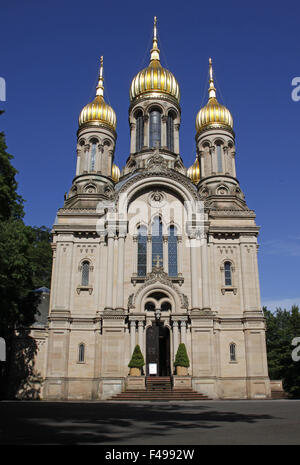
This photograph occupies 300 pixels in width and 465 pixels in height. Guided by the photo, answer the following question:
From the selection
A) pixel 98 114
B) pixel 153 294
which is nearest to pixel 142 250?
pixel 153 294

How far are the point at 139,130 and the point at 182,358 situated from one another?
22.0 m

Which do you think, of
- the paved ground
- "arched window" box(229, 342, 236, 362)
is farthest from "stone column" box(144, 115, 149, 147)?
the paved ground

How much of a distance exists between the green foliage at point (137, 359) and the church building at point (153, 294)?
0.86 m

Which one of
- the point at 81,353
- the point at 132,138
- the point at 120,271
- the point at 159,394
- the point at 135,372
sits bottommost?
the point at 159,394

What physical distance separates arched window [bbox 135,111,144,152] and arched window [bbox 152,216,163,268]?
10161 mm

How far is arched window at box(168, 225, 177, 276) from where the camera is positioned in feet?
103

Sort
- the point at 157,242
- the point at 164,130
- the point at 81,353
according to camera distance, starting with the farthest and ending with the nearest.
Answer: the point at 164,130 → the point at 157,242 → the point at 81,353

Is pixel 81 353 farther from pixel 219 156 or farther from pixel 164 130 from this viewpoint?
pixel 164 130

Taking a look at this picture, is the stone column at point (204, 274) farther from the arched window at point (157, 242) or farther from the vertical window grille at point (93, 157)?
the vertical window grille at point (93, 157)

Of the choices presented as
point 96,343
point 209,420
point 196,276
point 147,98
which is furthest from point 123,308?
point 147,98

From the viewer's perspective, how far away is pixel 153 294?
29844 millimetres

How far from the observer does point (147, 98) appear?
40531mm
